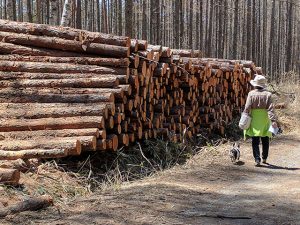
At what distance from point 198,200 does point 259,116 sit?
3394mm

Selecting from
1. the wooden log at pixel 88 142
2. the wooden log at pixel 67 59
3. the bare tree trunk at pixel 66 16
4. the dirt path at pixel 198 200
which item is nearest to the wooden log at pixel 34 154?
the wooden log at pixel 88 142

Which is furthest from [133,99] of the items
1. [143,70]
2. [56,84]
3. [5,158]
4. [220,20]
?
[220,20]

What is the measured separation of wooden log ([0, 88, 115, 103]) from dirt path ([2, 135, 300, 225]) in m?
1.56

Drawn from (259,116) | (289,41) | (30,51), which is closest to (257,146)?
(259,116)

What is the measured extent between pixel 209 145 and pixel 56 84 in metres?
3.63

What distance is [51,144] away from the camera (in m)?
7.28

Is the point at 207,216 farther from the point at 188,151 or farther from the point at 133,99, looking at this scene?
the point at 188,151

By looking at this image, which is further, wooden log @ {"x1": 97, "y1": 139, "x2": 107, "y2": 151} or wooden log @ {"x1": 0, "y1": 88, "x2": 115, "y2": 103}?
wooden log @ {"x1": 0, "y1": 88, "x2": 115, "y2": 103}

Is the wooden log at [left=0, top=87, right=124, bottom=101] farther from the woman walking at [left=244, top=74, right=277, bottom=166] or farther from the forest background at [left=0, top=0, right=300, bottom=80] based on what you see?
the forest background at [left=0, top=0, right=300, bottom=80]

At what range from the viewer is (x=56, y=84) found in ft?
27.8

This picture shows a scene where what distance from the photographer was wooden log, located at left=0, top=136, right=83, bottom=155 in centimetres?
721

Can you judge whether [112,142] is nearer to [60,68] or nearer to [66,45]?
[60,68]

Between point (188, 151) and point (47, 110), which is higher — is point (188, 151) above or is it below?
below

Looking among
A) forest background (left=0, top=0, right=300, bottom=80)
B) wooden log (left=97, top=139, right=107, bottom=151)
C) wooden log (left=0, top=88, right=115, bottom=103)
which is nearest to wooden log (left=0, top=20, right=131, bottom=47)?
wooden log (left=0, top=88, right=115, bottom=103)
